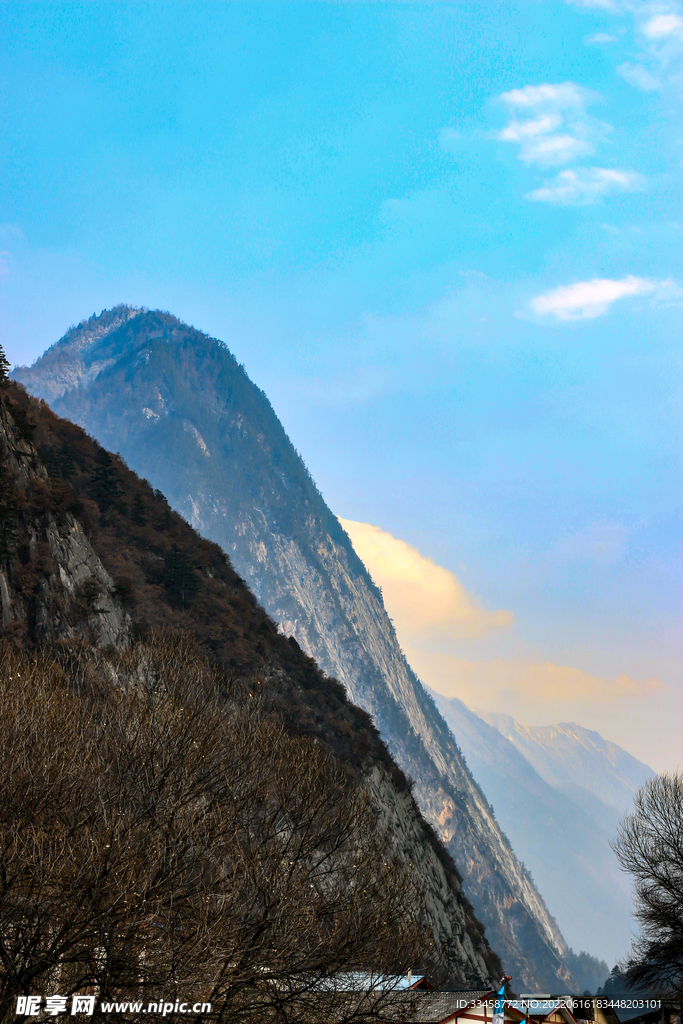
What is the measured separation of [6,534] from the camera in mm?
42125

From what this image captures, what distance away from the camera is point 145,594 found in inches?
2249

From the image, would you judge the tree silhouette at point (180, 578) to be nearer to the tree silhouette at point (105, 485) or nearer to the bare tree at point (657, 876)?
the tree silhouette at point (105, 485)

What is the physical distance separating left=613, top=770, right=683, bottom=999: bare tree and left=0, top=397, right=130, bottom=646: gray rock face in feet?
101

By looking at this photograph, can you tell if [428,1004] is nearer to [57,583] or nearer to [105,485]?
[57,583]

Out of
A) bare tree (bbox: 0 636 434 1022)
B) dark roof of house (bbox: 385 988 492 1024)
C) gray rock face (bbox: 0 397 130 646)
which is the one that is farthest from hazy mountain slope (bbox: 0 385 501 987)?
dark roof of house (bbox: 385 988 492 1024)

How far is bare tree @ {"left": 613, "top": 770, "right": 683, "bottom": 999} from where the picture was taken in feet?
108

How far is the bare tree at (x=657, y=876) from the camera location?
1302 inches

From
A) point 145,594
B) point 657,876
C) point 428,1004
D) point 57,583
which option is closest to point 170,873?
point 428,1004

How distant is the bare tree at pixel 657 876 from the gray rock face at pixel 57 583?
30865 millimetres

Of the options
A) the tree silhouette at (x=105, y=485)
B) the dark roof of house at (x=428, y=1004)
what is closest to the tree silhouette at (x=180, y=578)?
the tree silhouette at (x=105, y=485)

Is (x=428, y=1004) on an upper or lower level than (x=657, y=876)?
upper

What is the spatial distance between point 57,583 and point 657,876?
1388 inches

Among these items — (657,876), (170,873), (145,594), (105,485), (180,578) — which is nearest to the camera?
(170,873)

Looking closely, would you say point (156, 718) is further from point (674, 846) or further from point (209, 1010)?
point (674, 846)
